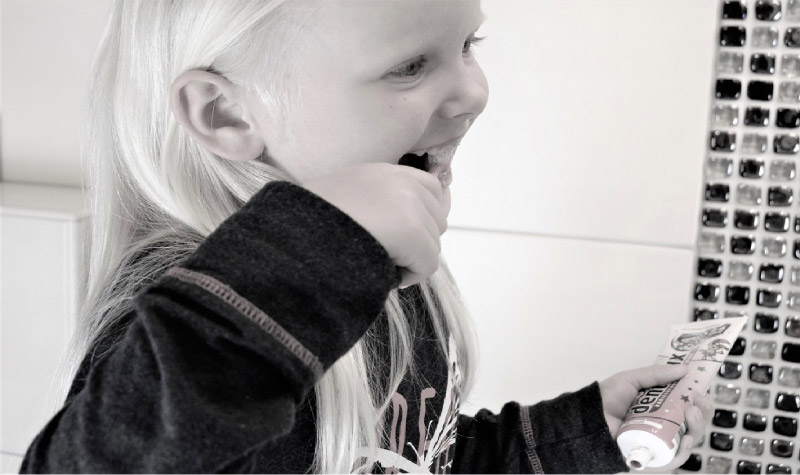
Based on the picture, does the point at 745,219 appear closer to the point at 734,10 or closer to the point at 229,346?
the point at 734,10

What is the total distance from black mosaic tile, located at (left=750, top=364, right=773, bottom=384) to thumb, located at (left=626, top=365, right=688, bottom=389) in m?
0.27

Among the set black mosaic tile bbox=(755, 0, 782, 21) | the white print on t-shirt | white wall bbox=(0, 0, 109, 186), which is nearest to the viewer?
the white print on t-shirt

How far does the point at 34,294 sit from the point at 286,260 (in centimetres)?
72

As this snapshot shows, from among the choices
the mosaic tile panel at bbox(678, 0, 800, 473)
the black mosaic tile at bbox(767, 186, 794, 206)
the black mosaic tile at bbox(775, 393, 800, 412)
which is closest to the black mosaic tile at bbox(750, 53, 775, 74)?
the mosaic tile panel at bbox(678, 0, 800, 473)

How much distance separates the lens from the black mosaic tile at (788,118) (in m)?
0.74

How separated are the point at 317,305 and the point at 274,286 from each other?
18mm

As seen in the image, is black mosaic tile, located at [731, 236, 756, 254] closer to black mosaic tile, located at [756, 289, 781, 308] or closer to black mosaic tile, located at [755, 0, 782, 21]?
black mosaic tile, located at [756, 289, 781, 308]

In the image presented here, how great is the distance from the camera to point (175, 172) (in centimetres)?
48

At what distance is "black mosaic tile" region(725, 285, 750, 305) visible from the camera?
80 cm

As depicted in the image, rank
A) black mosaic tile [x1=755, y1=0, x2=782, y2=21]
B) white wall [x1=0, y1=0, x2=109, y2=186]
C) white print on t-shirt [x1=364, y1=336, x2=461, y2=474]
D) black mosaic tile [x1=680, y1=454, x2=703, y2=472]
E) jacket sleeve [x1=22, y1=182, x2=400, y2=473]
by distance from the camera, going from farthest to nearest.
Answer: white wall [x1=0, y1=0, x2=109, y2=186] < black mosaic tile [x1=680, y1=454, x2=703, y2=472] < black mosaic tile [x1=755, y1=0, x2=782, y2=21] < white print on t-shirt [x1=364, y1=336, x2=461, y2=474] < jacket sleeve [x1=22, y1=182, x2=400, y2=473]

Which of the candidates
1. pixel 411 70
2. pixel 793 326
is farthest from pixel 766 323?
pixel 411 70

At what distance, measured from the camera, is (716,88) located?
30.0 inches

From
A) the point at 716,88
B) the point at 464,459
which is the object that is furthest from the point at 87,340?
the point at 716,88

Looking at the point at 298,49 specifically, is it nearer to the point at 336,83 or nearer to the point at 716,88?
the point at 336,83
